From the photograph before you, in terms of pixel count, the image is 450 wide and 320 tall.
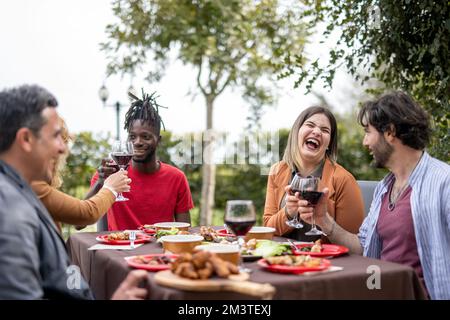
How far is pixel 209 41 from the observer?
7.99 metres

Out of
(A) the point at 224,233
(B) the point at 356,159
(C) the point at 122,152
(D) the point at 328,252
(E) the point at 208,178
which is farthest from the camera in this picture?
(B) the point at 356,159

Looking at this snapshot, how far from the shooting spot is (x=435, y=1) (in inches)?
152

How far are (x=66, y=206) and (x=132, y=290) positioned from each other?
2.52 ft

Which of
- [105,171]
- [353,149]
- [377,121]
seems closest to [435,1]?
[377,121]

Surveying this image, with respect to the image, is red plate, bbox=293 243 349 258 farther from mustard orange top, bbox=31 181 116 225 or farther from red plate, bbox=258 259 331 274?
mustard orange top, bbox=31 181 116 225

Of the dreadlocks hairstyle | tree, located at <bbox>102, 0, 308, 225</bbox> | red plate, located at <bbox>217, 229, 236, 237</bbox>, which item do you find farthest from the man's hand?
tree, located at <bbox>102, 0, 308, 225</bbox>

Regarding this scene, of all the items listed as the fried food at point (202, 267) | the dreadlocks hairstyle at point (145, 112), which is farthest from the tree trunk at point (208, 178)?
the fried food at point (202, 267)

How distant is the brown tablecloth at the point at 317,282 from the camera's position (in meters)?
1.89

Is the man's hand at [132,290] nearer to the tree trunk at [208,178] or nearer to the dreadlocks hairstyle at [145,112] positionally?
the dreadlocks hairstyle at [145,112]

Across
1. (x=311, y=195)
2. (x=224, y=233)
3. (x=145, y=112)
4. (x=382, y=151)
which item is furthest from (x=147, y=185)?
(x=382, y=151)

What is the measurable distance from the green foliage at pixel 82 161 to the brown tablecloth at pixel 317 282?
6.10 metres

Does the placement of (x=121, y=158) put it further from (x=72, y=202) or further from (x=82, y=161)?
(x=82, y=161)

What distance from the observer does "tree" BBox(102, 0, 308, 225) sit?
801 centimetres
